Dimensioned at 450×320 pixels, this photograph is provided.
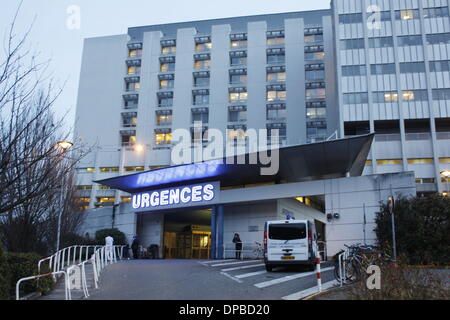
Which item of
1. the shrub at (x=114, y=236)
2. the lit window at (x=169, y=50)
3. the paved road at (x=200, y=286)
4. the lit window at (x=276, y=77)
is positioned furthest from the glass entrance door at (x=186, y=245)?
the lit window at (x=169, y=50)

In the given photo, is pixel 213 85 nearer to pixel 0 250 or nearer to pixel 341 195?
pixel 341 195

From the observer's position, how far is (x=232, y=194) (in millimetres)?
28469

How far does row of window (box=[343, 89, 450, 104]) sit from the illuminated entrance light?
2764 centimetres

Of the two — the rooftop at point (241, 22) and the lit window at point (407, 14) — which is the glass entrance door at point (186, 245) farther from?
the rooftop at point (241, 22)

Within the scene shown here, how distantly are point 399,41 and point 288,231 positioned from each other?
1619 inches

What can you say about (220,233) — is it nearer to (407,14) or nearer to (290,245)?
(290,245)

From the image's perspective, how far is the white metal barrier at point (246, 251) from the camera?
2802 centimetres

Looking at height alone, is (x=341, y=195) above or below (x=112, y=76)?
below

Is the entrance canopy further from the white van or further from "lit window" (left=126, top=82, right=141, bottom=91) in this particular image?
"lit window" (left=126, top=82, right=141, bottom=91)

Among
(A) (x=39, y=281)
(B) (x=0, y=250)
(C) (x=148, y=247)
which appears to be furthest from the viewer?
(C) (x=148, y=247)

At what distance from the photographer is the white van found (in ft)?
57.2
